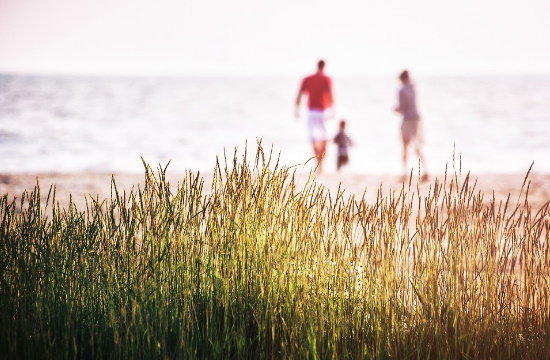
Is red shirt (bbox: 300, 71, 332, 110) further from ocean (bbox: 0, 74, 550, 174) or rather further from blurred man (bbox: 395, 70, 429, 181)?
blurred man (bbox: 395, 70, 429, 181)

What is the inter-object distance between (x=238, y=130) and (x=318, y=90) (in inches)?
660

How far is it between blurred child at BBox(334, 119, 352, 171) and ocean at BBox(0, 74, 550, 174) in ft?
0.65

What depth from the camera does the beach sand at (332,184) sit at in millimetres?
7520

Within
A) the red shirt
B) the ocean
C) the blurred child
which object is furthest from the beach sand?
the red shirt

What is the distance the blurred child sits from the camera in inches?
367

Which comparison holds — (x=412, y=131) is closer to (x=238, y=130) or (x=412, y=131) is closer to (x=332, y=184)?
(x=332, y=184)

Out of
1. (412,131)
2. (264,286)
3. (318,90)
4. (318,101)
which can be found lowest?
(264,286)

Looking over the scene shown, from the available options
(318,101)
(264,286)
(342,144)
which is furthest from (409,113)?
(264,286)

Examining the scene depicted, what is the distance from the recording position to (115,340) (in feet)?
7.54

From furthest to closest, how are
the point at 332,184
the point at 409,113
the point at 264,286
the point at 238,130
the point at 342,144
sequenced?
the point at 238,130 → the point at 342,144 → the point at 409,113 → the point at 332,184 → the point at 264,286

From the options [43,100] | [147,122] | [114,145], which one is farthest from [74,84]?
[114,145]

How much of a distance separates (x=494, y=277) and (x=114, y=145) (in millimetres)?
17187

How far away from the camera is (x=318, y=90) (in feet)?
30.4

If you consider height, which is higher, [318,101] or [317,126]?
[318,101]
